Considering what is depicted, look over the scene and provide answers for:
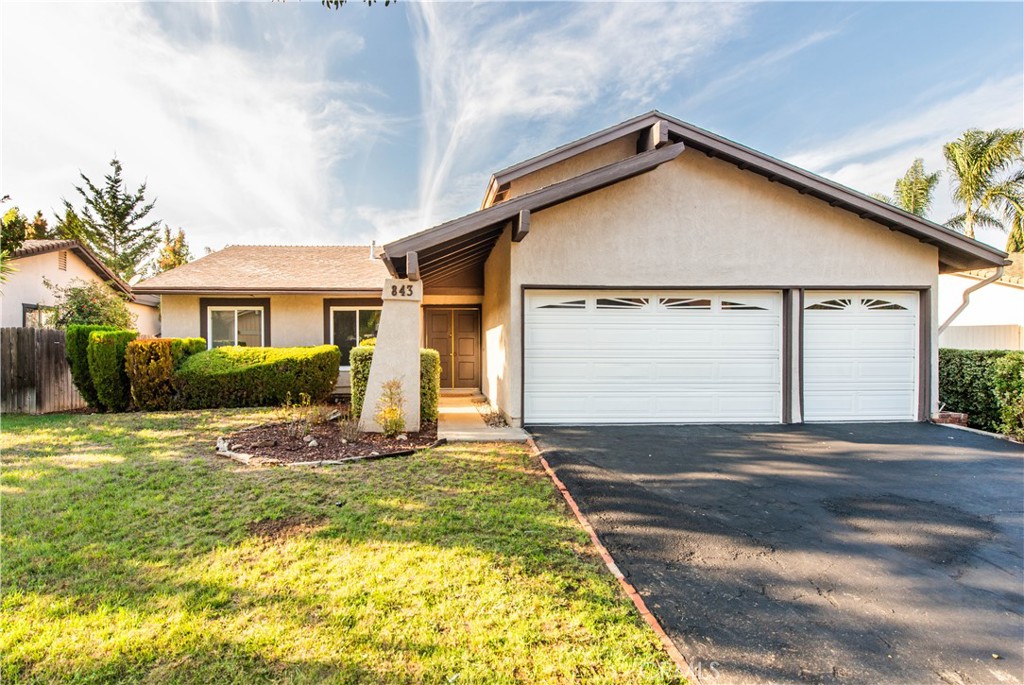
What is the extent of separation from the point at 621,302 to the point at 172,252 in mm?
40992

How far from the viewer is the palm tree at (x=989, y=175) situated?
18.8 meters

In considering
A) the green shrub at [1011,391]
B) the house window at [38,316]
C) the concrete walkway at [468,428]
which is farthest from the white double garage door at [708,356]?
the house window at [38,316]

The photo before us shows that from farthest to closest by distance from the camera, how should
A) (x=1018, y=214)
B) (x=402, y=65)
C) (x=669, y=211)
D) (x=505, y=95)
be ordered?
(x=1018, y=214)
(x=505, y=95)
(x=402, y=65)
(x=669, y=211)

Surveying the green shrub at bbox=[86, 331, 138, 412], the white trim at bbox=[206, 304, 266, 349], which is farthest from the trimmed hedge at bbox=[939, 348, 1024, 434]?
the green shrub at bbox=[86, 331, 138, 412]

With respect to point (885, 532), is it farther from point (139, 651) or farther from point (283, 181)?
point (283, 181)

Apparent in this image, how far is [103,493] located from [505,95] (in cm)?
1240

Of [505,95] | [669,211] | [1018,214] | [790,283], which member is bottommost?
[790,283]

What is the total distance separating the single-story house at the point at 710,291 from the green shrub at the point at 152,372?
20.7 feet

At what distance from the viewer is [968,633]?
289 cm

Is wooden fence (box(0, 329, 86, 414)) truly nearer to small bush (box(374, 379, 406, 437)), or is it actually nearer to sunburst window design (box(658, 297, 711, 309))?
small bush (box(374, 379, 406, 437))

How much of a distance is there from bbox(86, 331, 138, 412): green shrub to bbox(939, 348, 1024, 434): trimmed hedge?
59.3ft

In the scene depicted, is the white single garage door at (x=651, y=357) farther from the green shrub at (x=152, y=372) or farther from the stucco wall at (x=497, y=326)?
the green shrub at (x=152, y=372)

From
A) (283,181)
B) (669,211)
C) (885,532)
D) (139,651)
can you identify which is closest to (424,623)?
(139,651)

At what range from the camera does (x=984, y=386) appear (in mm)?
9062
